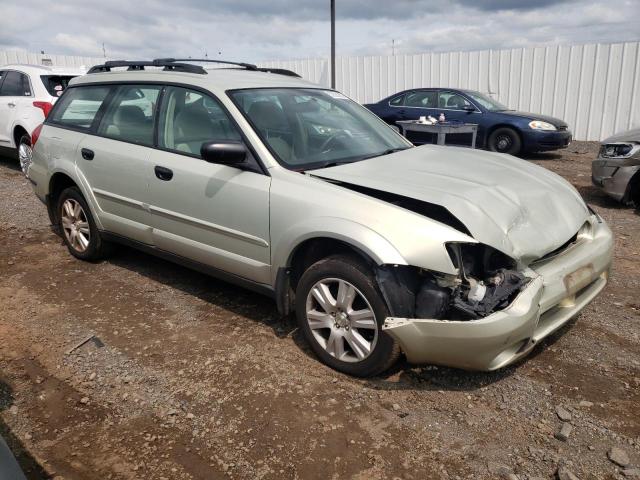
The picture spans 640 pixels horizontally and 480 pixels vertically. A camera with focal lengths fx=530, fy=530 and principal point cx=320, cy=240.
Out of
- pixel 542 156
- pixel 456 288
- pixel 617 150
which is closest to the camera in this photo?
pixel 456 288

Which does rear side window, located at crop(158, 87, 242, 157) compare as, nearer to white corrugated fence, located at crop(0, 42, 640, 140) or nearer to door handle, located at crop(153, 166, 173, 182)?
door handle, located at crop(153, 166, 173, 182)

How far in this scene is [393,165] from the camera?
354cm

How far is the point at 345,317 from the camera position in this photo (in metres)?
3.06

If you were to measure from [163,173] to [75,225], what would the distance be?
168cm

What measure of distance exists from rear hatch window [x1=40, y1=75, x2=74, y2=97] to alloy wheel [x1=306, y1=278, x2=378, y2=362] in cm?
730

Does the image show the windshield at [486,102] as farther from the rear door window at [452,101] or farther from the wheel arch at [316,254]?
the wheel arch at [316,254]

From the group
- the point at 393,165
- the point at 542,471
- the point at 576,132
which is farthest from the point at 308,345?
the point at 576,132

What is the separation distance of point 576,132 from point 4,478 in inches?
592

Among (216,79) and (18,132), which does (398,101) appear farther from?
(216,79)

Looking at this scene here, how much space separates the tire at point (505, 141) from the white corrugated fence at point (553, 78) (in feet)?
12.9

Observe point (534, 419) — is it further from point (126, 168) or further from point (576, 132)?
point (576, 132)

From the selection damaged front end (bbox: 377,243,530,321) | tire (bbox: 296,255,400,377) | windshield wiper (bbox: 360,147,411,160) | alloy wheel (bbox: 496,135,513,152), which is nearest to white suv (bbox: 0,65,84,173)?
windshield wiper (bbox: 360,147,411,160)

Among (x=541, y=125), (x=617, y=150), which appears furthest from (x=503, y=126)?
(x=617, y=150)

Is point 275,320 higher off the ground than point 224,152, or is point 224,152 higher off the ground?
point 224,152
